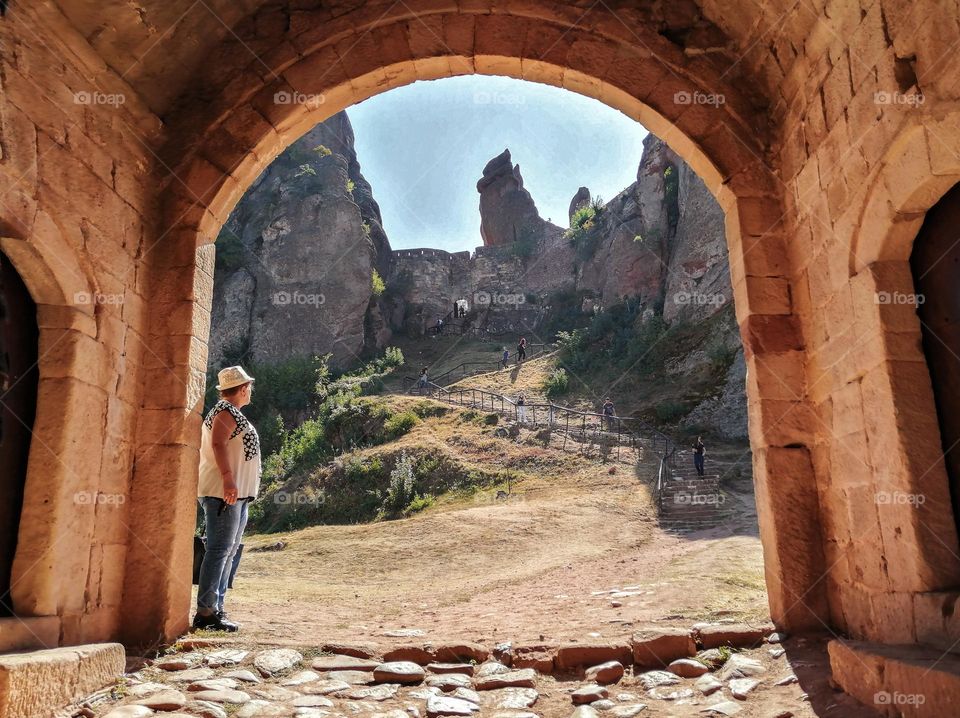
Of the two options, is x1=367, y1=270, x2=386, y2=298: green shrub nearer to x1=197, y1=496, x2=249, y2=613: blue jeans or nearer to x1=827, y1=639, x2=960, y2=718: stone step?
x1=197, y1=496, x2=249, y2=613: blue jeans

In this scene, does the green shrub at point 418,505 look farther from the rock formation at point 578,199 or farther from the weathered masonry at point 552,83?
the rock formation at point 578,199

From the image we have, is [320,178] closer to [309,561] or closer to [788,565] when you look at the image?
[309,561]

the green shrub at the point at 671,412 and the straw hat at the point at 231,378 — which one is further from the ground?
the green shrub at the point at 671,412

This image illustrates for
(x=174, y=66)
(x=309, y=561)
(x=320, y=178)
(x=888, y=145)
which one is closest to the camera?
(x=888, y=145)

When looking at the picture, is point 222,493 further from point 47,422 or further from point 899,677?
point 899,677

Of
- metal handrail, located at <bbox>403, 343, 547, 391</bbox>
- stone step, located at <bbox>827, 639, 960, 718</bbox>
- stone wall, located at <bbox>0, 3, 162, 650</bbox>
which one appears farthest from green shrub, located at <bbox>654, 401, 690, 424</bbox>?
stone step, located at <bbox>827, 639, 960, 718</bbox>

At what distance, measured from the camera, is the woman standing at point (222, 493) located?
14.8 feet

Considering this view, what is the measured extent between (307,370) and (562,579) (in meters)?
22.9

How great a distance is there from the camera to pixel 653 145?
3133 centimetres

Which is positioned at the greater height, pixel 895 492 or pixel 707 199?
pixel 707 199

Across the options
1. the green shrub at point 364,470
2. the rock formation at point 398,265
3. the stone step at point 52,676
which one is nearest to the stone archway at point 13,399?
the stone step at point 52,676

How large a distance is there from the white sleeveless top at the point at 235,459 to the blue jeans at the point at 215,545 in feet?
0.27

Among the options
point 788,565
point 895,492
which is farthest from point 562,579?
point 895,492

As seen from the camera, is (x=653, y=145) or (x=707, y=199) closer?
(x=707, y=199)
